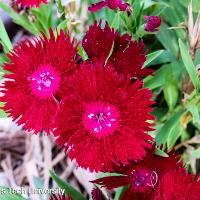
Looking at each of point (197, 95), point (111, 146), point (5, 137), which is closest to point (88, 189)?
point (5, 137)

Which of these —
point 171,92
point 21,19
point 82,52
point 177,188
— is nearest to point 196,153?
point 171,92

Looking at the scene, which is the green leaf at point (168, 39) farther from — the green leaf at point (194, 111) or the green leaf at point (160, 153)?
the green leaf at point (160, 153)

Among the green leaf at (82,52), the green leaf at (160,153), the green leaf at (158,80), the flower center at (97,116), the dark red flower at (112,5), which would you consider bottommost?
the green leaf at (160,153)

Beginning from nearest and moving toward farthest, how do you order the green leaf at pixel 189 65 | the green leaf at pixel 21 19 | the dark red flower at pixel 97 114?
the dark red flower at pixel 97 114 → the green leaf at pixel 189 65 → the green leaf at pixel 21 19

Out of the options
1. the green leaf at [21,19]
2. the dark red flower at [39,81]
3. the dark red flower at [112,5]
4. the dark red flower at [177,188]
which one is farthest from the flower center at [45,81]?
the green leaf at [21,19]

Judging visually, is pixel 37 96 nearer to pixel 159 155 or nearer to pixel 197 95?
pixel 159 155
